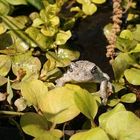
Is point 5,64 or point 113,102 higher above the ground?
point 5,64

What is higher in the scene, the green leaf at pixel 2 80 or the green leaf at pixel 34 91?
the green leaf at pixel 34 91

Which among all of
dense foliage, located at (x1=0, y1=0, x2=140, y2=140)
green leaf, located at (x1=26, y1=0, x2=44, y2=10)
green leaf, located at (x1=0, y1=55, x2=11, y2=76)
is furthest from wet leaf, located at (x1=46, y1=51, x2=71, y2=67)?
green leaf, located at (x1=26, y1=0, x2=44, y2=10)

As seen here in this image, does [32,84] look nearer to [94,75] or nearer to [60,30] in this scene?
[94,75]

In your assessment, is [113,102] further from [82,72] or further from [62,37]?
[62,37]

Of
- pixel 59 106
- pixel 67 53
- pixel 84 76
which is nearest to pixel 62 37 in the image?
pixel 67 53

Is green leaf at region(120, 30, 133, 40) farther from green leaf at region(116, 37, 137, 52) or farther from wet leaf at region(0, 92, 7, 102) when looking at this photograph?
wet leaf at region(0, 92, 7, 102)

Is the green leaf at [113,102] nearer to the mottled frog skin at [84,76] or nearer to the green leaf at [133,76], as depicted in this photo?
the mottled frog skin at [84,76]

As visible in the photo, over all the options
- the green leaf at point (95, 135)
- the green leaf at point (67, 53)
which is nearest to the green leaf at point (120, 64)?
the green leaf at point (67, 53)
